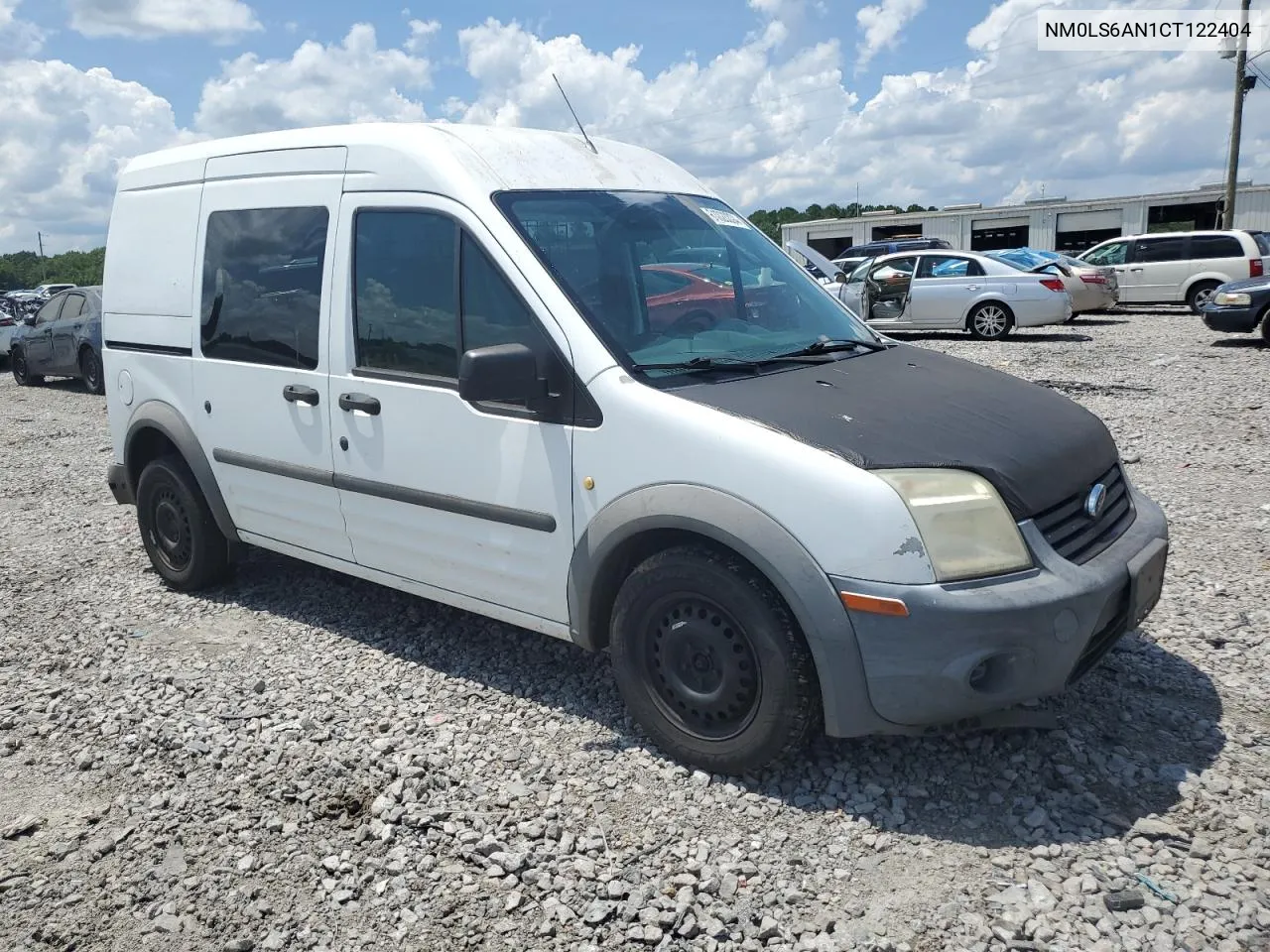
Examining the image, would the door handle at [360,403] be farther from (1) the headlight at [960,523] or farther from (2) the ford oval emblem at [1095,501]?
(2) the ford oval emblem at [1095,501]

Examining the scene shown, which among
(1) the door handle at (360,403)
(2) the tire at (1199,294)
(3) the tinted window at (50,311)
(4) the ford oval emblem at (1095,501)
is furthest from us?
(2) the tire at (1199,294)

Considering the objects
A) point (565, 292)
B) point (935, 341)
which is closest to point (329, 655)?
point (565, 292)

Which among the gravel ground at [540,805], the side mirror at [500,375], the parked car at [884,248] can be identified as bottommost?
the gravel ground at [540,805]


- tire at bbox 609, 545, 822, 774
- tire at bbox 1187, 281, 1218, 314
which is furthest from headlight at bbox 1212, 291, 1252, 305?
tire at bbox 609, 545, 822, 774

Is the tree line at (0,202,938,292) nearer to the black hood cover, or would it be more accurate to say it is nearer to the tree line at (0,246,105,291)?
the tree line at (0,246,105,291)

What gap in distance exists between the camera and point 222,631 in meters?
5.05

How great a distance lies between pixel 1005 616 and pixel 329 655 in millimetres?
3067

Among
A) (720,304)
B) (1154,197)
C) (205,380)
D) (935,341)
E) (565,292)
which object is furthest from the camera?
(1154,197)

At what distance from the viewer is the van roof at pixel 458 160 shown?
3887 mm

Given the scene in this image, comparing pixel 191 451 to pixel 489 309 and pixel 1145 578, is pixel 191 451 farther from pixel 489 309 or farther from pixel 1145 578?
pixel 1145 578

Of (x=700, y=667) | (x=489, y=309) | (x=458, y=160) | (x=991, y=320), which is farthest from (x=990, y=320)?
(x=700, y=667)

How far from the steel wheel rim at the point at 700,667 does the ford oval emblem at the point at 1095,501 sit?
48.3 inches

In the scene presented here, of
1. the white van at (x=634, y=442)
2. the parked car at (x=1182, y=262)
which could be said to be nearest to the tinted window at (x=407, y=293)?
the white van at (x=634, y=442)

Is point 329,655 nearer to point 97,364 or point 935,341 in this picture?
point 97,364
